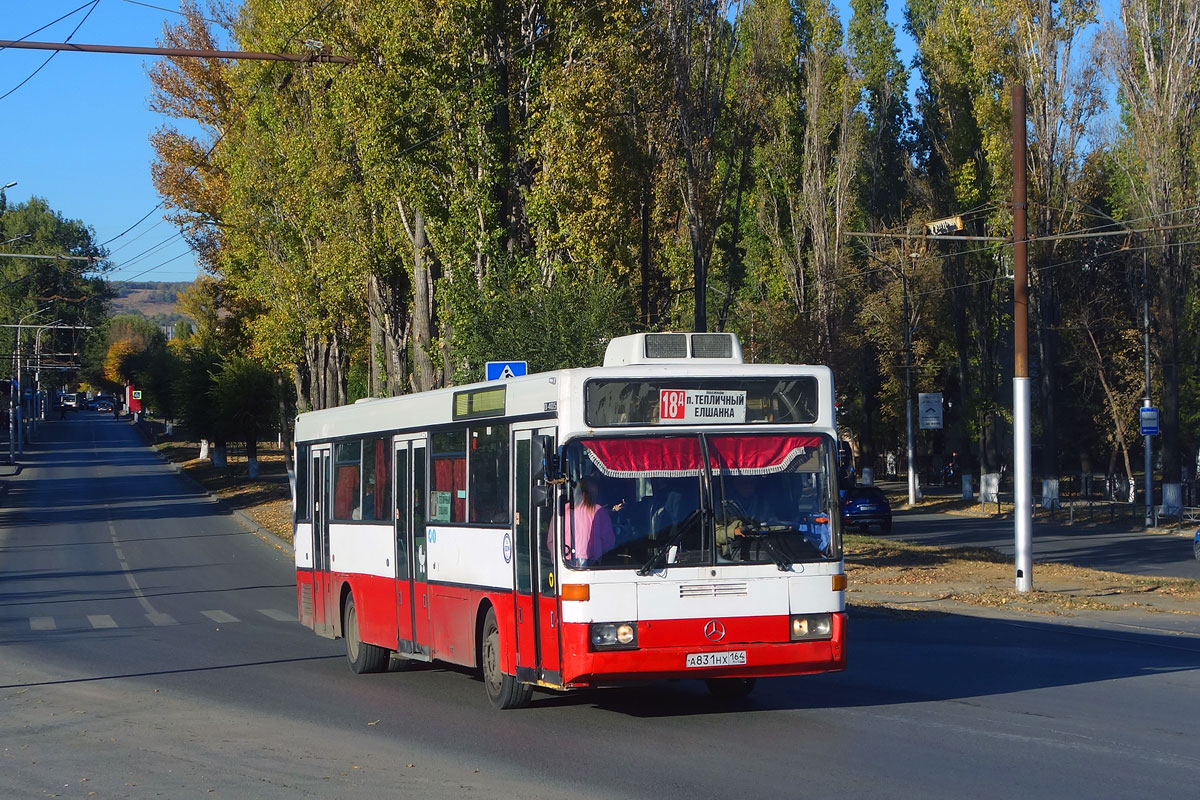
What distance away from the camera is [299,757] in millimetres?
9352

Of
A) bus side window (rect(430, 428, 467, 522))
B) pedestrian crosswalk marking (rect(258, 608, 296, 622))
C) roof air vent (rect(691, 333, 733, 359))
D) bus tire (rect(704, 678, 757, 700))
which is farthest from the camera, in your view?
pedestrian crosswalk marking (rect(258, 608, 296, 622))

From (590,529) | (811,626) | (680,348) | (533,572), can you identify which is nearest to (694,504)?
(590,529)

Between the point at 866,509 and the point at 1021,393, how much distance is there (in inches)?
731

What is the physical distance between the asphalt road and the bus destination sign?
2304mm

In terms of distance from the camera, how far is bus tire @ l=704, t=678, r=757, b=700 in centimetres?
1145

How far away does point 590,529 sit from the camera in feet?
32.0

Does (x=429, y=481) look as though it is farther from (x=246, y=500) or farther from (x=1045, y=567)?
(x=246, y=500)

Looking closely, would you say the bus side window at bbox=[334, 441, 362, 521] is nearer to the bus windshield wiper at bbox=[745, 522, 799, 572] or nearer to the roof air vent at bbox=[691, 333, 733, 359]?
the roof air vent at bbox=[691, 333, 733, 359]

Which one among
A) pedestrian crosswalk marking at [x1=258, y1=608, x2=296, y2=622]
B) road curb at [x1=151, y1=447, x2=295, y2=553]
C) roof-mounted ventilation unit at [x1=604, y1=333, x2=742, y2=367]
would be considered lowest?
pedestrian crosswalk marking at [x1=258, y1=608, x2=296, y2=622]

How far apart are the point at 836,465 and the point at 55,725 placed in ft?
22.0

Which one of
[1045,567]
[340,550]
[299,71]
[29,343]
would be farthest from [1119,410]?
[29,343]

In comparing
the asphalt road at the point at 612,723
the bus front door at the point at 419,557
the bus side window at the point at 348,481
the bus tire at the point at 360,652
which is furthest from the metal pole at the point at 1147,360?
the bus front door at the point at 419,557

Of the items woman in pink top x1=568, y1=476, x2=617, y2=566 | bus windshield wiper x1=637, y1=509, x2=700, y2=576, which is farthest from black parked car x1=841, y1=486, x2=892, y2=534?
woman in pink top x1=568, y1=476, x2=617, y2=566

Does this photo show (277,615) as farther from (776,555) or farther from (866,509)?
(866,509)
